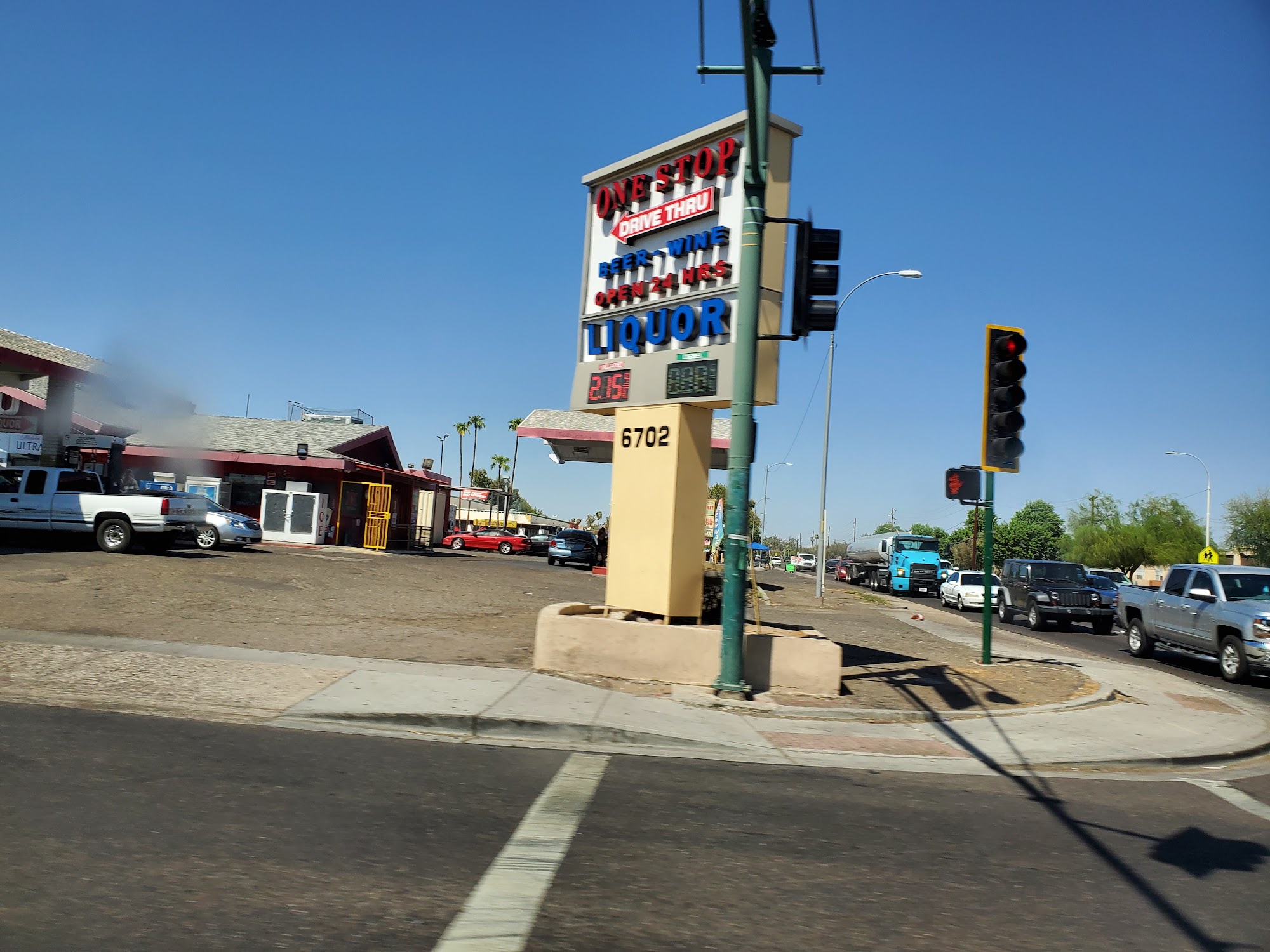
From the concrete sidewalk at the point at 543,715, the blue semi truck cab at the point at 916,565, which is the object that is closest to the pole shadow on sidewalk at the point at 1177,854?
the concrete sidewalk at the point at 543,715

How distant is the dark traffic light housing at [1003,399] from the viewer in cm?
1220

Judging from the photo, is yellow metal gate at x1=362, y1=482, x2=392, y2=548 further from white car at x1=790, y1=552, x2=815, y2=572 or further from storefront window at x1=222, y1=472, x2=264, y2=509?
white car at x1=790, y1=552, x2=815, y2=572

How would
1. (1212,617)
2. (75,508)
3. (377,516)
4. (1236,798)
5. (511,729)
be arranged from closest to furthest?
(1236,798), (511,729), (1212,617), (75,508), (377,516)

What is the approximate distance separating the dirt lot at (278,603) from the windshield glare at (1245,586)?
11604 mm

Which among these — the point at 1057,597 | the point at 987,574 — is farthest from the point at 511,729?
the point at 1057,597

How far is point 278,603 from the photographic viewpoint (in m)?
15.0

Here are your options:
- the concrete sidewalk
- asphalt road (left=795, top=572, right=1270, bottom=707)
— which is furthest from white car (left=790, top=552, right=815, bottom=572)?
the concrete sidewalk

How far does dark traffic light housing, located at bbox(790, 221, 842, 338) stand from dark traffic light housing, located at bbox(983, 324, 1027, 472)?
167 inches

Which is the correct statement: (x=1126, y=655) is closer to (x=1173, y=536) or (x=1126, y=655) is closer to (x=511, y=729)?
(x=511, y=729)

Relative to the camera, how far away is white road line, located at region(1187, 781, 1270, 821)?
6.54 m

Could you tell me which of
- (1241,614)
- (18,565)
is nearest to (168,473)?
(18,565)

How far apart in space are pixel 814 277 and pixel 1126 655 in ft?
44.6

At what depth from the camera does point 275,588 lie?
663 inches

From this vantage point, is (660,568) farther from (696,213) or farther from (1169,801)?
(1169,801)
